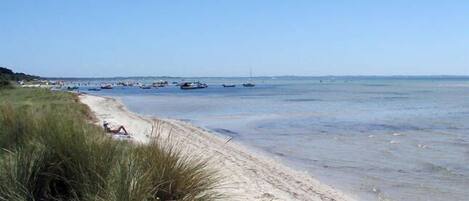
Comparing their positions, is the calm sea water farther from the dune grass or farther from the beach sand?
the dune grass

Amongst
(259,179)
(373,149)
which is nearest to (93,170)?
(259,179)

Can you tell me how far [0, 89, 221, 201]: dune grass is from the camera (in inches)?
219

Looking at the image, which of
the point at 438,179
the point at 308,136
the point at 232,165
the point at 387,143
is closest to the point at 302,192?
the point at 232,165

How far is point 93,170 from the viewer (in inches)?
229

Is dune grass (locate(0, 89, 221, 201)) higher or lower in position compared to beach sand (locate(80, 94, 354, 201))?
higher

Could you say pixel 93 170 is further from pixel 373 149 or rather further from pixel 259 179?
pixel 373 149

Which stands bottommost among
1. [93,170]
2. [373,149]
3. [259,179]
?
[373,149]

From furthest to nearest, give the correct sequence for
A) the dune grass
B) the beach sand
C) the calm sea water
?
1. the calm sea water
2. the beach sand
3. the dune grass

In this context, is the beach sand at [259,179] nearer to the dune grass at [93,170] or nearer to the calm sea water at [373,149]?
the calm sea water at [373,149]

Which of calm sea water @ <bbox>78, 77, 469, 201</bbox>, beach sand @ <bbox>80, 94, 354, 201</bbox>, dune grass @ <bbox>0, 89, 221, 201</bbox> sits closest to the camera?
dune grass @ <bbox>0, 89, 221, 201</bbox>

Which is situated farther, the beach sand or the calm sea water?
the calm sea water

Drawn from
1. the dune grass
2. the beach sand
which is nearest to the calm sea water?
the beach sand

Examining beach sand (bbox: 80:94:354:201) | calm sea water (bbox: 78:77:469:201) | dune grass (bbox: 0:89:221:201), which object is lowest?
calm sea water (bbox: 78:77:469:201)

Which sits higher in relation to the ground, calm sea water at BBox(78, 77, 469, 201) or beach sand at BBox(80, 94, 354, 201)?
beach sand at BBox(80, 94, 354, 201)
